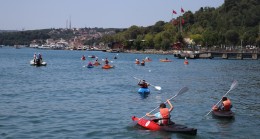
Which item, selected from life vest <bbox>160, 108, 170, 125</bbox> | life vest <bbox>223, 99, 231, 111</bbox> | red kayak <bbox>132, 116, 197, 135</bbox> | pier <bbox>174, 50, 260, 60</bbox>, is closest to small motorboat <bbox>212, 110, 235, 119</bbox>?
life vest <bbox>223, 99, 231, 111</bbox>

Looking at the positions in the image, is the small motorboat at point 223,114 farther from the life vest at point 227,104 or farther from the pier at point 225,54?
the pier at point 225,54

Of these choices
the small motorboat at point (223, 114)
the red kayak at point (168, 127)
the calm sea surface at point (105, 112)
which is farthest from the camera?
the small motorboat at point (223, 114)

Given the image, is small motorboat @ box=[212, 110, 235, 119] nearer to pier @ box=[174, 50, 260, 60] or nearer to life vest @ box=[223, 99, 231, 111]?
life vest @ box=[223, 99, 231, 111]

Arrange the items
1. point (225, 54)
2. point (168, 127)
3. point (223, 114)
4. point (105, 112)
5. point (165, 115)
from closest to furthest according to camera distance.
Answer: point (168, 127) < point (165, 115) < point (223, 114) < point (105, 112) < point (225, 54)

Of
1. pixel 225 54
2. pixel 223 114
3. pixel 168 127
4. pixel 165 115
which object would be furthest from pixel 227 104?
pixel 225 54

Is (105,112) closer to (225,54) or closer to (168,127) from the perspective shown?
(168,127)

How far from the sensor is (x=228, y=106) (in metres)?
32.3

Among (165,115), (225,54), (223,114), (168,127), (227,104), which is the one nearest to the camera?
(168,127)

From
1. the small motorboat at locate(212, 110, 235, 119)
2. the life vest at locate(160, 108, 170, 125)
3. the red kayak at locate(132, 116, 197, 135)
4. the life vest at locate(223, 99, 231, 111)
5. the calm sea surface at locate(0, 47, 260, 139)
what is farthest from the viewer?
the life vest at locate(223, 99, 231, 111)

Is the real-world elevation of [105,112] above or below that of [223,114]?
below

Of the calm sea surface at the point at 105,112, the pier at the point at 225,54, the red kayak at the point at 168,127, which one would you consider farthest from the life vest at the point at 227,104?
the pier at the point at 225,54

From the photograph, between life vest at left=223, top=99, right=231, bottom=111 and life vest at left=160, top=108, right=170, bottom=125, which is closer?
life vest at left=160, top=108, right=170, bottom=125

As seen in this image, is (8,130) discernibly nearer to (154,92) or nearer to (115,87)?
(154,92)

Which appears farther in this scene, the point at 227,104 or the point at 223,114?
→ the point at 227,104
